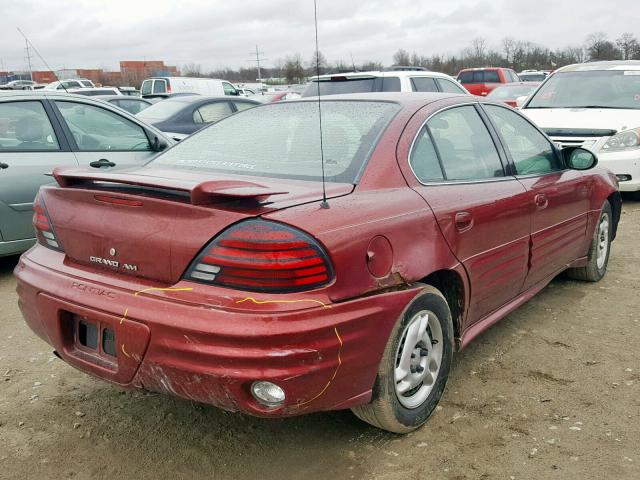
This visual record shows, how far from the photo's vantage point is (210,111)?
10391 millimetres

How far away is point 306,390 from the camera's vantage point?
227cm

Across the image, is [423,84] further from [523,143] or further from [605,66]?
[523,143]

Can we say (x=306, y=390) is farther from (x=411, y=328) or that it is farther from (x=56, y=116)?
(x=56, y=116)

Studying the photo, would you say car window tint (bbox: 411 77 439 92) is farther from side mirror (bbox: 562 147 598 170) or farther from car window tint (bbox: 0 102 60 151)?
car window tint (bbox: 0 102 60 151)

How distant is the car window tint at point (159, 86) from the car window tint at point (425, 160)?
67.3 ft

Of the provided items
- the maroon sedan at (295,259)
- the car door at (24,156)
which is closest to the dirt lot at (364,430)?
the maroon sedan at (295,259)

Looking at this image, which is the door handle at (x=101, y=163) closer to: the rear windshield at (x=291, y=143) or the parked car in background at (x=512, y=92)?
the rear windshield at (x=291, y=143)

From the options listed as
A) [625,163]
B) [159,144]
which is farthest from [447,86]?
[159,144]

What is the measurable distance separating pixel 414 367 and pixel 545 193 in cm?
159

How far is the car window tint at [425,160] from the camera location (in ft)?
9.71

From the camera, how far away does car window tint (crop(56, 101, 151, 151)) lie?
18.6ft

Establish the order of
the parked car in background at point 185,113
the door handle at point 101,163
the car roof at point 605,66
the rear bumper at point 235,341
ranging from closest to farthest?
the rear bumper at point 235,341
the door handle at point 101,163
the car roof at point 605,66
the parked car in background at point 185,113

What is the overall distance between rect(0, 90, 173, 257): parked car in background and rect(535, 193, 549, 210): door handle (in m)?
3.19

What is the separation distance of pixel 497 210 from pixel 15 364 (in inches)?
111
